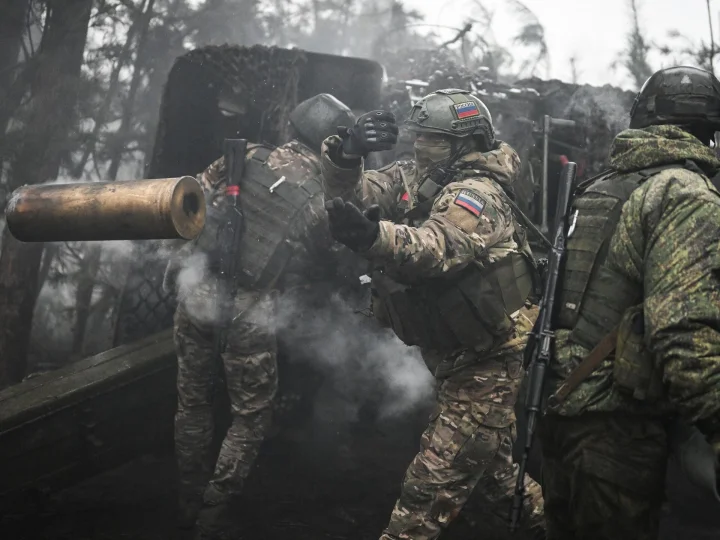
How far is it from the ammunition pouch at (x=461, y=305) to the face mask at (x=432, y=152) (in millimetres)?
674

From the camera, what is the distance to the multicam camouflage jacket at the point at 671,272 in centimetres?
202

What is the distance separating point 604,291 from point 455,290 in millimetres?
888

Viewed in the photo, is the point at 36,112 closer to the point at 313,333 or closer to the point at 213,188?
the point at 213,188

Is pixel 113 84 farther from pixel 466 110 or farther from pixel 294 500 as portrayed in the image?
pixel 466 110

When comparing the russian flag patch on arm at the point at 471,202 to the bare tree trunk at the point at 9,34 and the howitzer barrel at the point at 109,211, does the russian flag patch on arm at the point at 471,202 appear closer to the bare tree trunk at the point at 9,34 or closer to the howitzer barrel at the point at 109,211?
the howitzer barrel at the point at 109,211

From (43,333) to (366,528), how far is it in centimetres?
688

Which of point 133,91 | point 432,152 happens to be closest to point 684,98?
point 432,152

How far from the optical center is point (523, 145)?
279 inches

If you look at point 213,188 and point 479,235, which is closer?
point 479,235

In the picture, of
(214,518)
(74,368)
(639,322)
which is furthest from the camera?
(74,368)

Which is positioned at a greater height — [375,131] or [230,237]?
[375,131]

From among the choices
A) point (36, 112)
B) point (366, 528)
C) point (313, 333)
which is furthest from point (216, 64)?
point (366, 528)

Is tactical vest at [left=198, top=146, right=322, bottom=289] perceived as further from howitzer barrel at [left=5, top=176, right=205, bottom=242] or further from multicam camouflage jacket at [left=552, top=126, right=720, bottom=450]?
multicam camouflage jacket at [left=552, top=126, right=720, bottom=450]

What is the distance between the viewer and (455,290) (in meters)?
3.23
